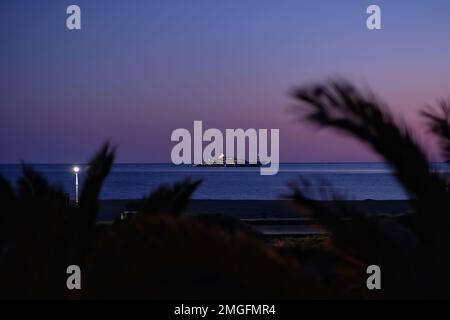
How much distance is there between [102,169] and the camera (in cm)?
538

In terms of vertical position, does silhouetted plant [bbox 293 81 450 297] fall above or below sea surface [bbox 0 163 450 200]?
below

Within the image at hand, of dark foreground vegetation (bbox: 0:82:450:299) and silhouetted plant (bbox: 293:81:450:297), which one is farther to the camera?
silhouetted plant (bbox: 293:81:450:297)

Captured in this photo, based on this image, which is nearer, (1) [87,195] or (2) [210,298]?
(2) [210,298]

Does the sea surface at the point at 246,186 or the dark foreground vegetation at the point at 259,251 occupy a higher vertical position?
the sea surface at the point at 246,186

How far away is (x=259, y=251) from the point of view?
308cm

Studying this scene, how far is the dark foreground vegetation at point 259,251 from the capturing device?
123 inches

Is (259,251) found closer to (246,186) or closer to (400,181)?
(400,181)

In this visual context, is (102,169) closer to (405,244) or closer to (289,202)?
(289,202)

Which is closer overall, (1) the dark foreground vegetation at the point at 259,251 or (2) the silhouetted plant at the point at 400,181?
(1) the dark foreground vegetation at the point at 259,251

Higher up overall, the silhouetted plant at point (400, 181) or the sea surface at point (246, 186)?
the sea surface at point (246, 186)

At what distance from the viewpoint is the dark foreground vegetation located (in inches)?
123
